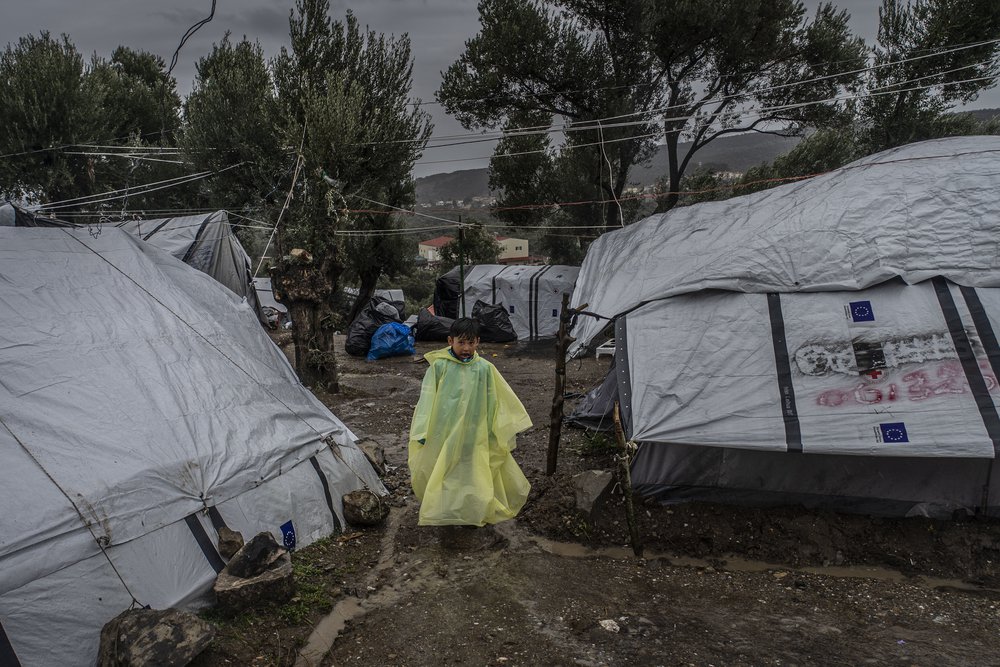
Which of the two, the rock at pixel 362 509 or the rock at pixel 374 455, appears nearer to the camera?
the rock at pixel 362 509


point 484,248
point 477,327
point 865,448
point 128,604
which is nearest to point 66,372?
point 128,604

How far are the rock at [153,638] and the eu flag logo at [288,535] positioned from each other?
1.17 m

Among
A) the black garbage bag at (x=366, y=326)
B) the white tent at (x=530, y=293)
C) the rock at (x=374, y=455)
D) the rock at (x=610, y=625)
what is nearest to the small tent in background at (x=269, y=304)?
the black garbage bag at (x=366, y=326)

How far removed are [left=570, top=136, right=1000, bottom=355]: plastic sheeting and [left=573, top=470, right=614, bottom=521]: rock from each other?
1.47 metres

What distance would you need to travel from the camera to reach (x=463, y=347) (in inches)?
175

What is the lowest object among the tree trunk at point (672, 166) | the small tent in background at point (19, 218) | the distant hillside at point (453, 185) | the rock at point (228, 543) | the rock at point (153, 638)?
the rock at point (153, 638)

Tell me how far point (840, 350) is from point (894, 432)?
0.68 m

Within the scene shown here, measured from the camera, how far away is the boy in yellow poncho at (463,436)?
4359mm

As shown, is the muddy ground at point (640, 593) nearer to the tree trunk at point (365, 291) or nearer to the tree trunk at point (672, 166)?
the tree trunk at point (672, 166)

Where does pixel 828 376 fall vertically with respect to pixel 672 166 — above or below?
below

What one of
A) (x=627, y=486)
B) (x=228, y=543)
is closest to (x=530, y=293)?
(x=627, y=486)

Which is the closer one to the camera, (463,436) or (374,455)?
(463,436)

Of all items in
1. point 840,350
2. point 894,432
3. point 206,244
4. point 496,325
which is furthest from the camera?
point 496,325

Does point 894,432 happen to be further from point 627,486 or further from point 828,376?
point 627,486
